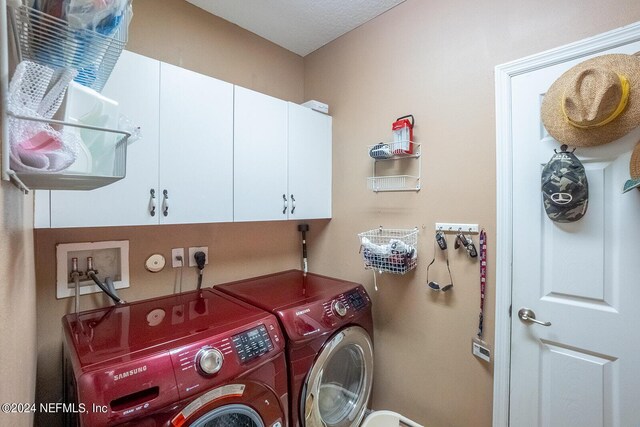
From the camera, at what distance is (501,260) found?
141 centimetres

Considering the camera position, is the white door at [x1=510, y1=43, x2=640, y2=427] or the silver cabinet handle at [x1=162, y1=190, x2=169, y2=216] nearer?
the white door at [x1=510, y1=43, x2=640, y2=427]

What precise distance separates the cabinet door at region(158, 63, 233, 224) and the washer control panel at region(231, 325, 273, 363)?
2.20 ft

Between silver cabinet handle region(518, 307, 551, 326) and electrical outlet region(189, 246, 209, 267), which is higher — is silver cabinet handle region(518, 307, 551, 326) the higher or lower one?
the lower one

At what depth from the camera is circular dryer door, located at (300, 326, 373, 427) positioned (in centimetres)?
159

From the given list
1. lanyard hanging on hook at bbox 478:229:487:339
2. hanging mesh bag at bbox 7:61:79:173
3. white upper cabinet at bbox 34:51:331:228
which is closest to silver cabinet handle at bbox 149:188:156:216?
white upper cabinet at bbox 34:51:331:228

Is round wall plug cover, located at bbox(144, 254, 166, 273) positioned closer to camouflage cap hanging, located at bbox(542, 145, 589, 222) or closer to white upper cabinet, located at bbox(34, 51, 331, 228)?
white upper cabinet, located at bbox(34, 51, 331, 228)

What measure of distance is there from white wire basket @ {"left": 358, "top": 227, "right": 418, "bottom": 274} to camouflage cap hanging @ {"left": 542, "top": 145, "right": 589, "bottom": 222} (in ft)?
2.22

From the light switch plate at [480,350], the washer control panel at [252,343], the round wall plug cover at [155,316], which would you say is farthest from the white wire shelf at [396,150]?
the round wall plug cover at [155,316]

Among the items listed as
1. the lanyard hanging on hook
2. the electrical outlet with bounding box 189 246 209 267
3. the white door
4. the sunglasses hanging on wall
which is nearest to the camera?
the white door

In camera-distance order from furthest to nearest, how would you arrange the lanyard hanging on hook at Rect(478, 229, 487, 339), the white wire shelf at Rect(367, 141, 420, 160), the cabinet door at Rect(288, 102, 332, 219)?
the cabinet door at Rect(288, 102, 332, 219), the white wire shelf at Rect(367, 141, 420, 160), the lanyard hanging on hook at Rect(478, 229, 487, 339)

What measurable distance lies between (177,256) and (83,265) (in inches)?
17.9

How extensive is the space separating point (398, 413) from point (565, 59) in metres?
2.17

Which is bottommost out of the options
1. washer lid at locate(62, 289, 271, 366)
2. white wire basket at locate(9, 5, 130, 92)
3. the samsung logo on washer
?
the samsung logo on washer

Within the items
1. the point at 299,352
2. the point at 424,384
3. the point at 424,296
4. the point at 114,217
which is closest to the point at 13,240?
the point at 114,217
